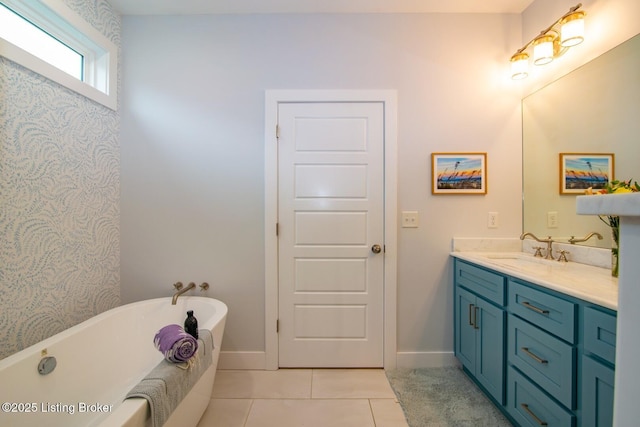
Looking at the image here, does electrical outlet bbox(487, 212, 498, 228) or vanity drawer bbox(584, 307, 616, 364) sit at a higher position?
electrical outlet bbox(487, 212, 498, 228)

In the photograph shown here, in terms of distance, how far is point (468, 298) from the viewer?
6.19 ft

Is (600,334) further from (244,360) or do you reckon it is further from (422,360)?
(244,360)

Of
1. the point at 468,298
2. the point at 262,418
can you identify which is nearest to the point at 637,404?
the point at 468,298

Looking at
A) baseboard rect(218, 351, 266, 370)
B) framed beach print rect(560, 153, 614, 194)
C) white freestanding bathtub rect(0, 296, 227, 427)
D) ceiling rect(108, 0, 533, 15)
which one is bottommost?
baseboard rect(218, 351, 266, 370)

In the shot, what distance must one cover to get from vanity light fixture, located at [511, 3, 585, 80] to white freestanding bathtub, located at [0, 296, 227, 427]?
8.56 feet

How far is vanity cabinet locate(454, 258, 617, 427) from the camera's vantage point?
1.02 meters

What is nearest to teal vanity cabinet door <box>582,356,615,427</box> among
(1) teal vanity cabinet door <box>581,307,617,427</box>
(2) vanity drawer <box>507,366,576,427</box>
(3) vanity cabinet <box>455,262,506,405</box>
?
(1) teal vanity cabinet door <box>581,307,617,427</box>

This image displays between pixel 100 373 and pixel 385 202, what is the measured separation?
6.75 feet

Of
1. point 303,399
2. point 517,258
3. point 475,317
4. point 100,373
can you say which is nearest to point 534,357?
point 475,317

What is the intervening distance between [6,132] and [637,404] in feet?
7.84

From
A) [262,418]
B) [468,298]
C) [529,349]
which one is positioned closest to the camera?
[529,349]

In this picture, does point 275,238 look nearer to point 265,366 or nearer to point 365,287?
point 365,287

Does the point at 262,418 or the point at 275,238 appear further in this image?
the point at 275,238

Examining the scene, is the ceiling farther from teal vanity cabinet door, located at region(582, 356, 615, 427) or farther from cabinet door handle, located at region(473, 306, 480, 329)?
teal vanity cabinet door, located at region(582, 356, 615, 427)
